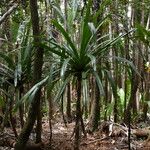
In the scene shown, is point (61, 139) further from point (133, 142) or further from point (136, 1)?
point (136, 1)

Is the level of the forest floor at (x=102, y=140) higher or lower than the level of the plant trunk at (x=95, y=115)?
lower

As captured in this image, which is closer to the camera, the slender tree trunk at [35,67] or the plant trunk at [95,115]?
the slender tree trunk at [35,67]

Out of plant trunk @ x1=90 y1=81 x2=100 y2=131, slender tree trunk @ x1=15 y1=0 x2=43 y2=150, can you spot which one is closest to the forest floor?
plant trunk @ x1=90 y1=81 x2=100 y2=131

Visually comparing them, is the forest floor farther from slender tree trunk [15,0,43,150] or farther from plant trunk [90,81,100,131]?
slender tree trunk [15,0,43,150]

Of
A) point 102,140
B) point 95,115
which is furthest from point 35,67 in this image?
point 95,115

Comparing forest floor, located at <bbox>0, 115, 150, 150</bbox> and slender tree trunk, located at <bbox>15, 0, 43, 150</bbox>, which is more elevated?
slender tree trunk, located at <bbox>15, 0, 43, 150</bbox>

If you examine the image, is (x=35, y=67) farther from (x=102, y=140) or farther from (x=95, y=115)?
(x=95, y=115)

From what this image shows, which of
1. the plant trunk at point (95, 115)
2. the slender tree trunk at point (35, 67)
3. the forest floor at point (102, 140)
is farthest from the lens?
the plant trunk at point (95, 115)

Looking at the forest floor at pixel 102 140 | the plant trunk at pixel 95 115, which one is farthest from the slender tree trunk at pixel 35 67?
the plant trunk at pixel 95 115

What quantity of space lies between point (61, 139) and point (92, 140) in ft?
1.45

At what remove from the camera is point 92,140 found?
4.96 m

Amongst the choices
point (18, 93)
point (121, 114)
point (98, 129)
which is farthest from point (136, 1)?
point (18, 93)

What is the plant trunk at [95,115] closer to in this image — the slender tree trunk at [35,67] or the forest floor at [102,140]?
the forest floor at [102,140]

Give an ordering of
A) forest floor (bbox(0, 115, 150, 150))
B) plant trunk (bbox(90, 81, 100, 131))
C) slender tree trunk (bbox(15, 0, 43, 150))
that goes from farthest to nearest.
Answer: plant trunk (bbox(90, 81, 100, 131)) < forest floor (bbox(0, 115, 150, 150)) < slender tree trunk (bbox(15, 0, 43, 150))
